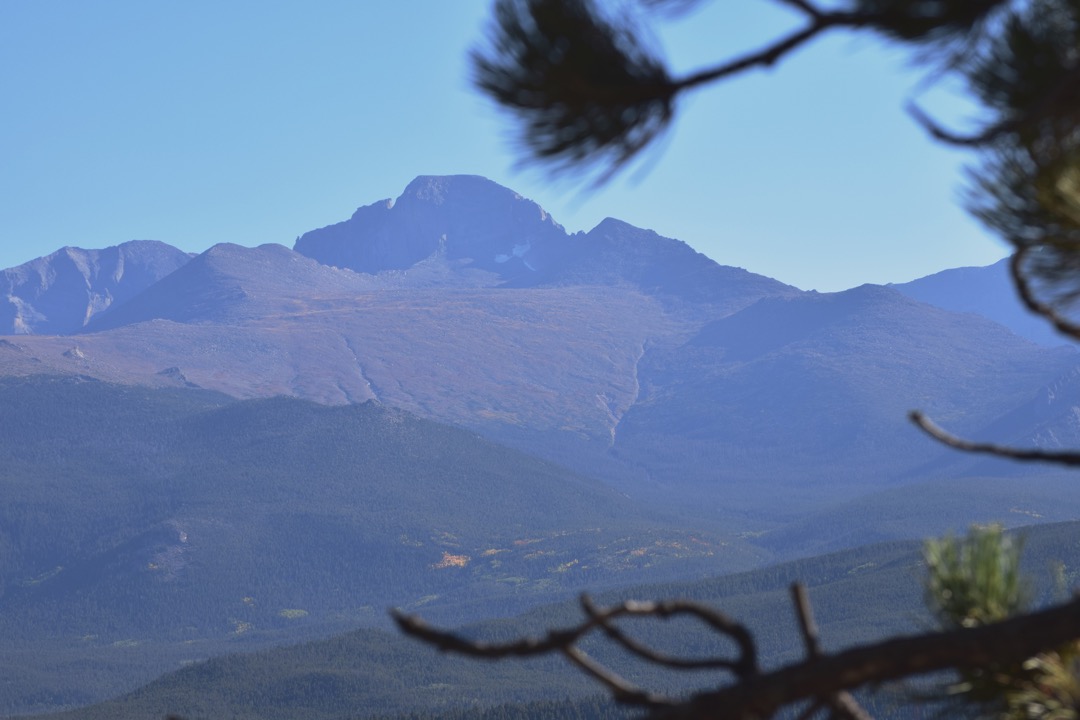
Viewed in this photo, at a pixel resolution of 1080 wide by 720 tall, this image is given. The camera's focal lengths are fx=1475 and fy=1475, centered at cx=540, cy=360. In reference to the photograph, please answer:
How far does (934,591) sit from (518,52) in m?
2.18

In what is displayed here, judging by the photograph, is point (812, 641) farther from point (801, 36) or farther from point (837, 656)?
point (801, 36)

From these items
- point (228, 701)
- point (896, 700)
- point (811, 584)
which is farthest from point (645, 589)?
point (896, 700)

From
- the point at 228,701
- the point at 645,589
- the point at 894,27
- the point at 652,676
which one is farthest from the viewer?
the point at 645,589

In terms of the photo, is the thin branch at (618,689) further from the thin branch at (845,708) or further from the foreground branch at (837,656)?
the thin branch at (845,708)

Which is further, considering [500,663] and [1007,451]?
[500,663]

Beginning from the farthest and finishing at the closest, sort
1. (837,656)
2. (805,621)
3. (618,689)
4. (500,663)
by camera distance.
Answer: (500,663)
(618,689)
(805,621)
(837,656)

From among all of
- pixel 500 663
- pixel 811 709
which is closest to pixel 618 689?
pixel 811 709

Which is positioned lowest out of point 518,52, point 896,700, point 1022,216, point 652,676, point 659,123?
point 652,676

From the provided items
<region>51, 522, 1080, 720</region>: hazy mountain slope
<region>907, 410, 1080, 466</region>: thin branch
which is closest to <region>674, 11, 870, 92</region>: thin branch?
<region>907, 410, 1080, 466</region>: thin branch

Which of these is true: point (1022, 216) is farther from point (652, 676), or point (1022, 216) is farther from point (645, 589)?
point (645, 589)

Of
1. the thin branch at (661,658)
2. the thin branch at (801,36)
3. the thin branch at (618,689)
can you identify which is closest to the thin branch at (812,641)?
the thin branch at (661,658)

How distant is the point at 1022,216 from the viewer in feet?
15.4

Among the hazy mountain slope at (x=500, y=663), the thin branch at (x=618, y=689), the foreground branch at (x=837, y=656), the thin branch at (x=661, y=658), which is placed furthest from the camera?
the hazy mountain slope at (x=500, y=663)

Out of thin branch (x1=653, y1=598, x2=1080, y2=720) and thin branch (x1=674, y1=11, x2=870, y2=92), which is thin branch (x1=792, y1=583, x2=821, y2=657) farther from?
thin branch (x1=674, y1=11, x2=870, y2=92)
